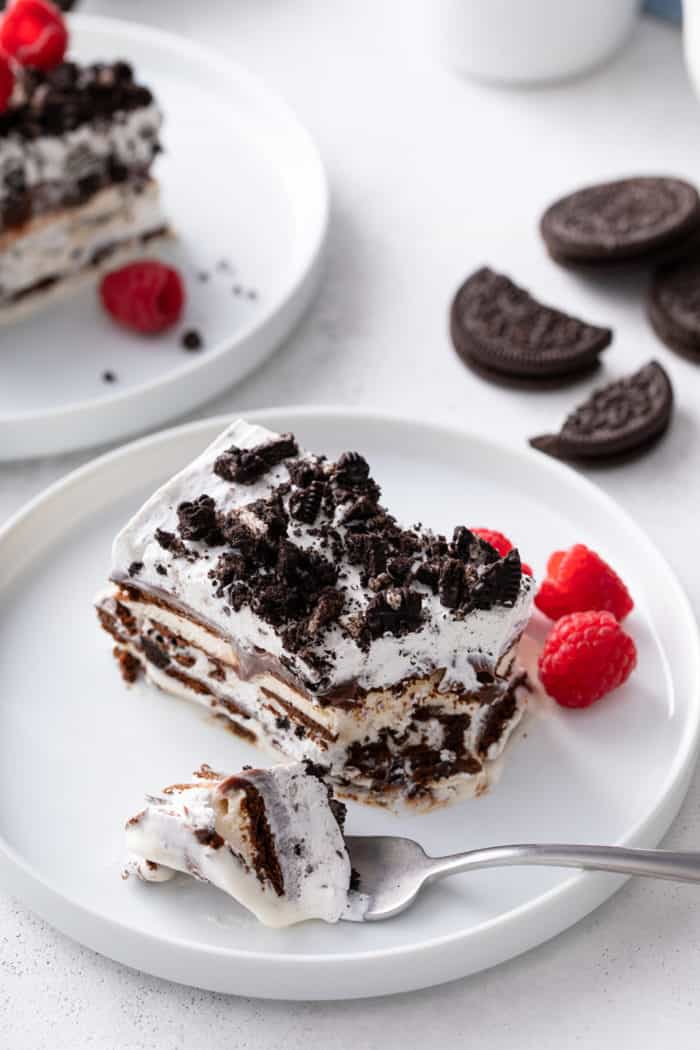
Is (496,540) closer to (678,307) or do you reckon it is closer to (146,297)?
(678,307)

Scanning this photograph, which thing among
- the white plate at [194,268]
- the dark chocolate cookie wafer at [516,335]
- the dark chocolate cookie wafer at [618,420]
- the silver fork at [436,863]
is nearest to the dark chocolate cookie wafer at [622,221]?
the dark chocolate cookie wafer at [516,335]

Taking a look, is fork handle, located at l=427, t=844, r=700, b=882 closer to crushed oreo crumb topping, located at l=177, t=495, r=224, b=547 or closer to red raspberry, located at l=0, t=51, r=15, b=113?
crushed oreo crumb topping, located at l=177, t=495, r=224, b=547

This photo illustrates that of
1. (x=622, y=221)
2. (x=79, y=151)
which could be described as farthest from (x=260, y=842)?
(x=79, y=151)

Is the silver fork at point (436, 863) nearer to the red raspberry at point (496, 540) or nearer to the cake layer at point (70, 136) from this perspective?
the red raspberry at point (496, 540)

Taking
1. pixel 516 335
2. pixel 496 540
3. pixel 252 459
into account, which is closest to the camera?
pixel 252 459

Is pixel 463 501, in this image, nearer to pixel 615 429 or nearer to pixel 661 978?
pixel 615 429

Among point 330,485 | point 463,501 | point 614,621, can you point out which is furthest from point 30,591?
point 614,621
